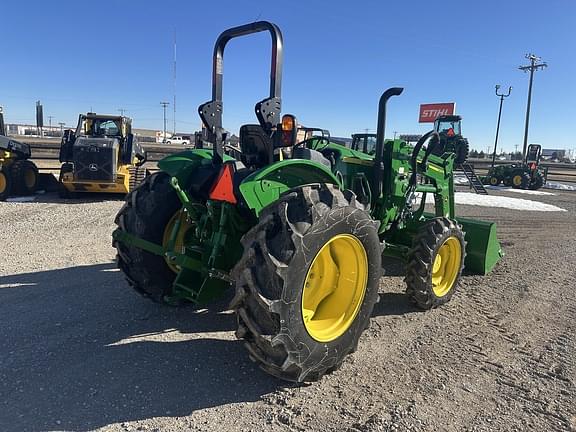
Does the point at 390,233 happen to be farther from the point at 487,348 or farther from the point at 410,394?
the point at 410,394

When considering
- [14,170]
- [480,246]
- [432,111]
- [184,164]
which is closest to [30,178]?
[14,170]

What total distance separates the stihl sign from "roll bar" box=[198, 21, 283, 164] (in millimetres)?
50854

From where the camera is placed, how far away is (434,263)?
16.0 ft

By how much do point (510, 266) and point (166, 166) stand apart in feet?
18.0

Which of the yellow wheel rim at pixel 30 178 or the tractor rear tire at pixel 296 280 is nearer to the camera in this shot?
the tractor rear tire at pixel 296 280

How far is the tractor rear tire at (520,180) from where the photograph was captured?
2291 cm

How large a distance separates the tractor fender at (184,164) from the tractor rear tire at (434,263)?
2295mm

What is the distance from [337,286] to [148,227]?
6.06 feet

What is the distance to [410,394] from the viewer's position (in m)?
3.08

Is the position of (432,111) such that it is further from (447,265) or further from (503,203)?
(447,265)

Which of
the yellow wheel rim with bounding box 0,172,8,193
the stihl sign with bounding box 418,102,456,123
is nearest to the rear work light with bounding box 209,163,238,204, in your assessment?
the yellow wheel rim with bounding box 0,172,8,193

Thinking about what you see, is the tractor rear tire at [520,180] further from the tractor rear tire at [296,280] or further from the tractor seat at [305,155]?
the tractor rear tire at [296,280]

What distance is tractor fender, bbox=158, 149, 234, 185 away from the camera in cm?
389

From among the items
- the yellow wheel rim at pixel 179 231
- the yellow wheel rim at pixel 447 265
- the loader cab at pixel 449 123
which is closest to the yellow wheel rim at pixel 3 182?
the yellow wheel rim at pixel 179 231
